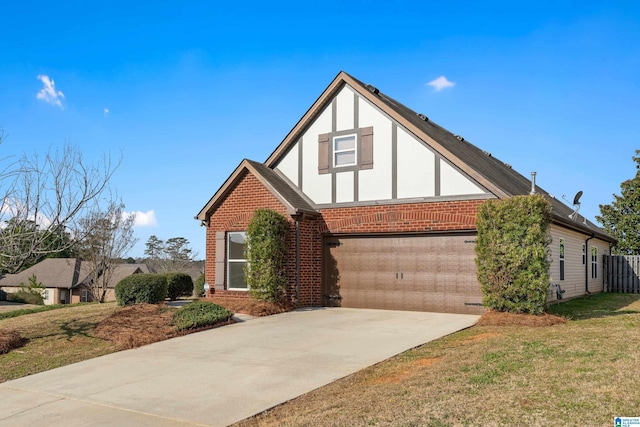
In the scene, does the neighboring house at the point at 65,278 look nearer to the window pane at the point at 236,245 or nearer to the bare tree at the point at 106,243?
the bare tree at the point at 106,243

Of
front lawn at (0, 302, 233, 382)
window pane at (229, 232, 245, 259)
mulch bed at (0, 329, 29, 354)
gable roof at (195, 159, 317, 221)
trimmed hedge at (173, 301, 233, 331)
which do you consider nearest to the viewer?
front lawn at (0, 302, 233, 382)

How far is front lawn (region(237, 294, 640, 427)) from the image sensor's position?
17.6ft

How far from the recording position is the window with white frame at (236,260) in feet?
53.9

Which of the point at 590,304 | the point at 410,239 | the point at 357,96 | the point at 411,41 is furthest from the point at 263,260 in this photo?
the point at 590,304

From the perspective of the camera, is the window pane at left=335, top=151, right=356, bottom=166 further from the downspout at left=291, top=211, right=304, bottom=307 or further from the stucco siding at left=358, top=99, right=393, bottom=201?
the downspout at left=291, top=211, right=304, bottom=307

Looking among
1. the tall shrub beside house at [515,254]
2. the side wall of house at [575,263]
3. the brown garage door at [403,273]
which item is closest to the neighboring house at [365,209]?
the brown garage door at [403,273]

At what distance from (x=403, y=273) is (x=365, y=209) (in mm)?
2222

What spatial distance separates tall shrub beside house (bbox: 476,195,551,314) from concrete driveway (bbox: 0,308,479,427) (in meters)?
1.64

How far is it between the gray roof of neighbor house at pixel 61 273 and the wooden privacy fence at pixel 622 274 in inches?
1538

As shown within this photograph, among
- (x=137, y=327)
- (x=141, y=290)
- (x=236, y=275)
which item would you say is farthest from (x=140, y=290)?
(x=137, y=327)

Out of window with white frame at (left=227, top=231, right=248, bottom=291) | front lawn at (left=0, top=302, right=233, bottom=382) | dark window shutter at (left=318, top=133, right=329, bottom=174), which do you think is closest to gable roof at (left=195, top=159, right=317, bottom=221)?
dark window shutter at (left=318, top=133, right=329, bottom=174)

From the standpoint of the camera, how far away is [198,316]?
12.2m

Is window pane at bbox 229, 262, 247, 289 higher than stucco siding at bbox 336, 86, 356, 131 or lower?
lower

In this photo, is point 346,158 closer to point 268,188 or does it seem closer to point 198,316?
point 268,188
